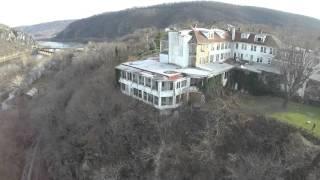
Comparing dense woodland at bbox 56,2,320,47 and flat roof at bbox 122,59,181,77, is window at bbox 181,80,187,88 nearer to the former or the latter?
flat roof at bbox 122,59,181,77

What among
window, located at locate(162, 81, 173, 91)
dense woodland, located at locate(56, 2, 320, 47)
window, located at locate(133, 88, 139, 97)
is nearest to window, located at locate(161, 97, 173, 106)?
window, located at locate(162, 81, 173, 91)

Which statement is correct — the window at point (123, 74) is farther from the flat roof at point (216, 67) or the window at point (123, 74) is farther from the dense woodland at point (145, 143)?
the flat roof at point (216, 67)

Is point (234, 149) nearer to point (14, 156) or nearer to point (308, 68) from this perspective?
point (308, 68)

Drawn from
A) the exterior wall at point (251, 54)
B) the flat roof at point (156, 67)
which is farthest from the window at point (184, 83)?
the exterior wall at point (251, 54)

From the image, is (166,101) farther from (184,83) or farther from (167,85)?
(184,83)

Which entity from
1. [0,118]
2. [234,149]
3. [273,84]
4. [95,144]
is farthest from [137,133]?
[0,118]

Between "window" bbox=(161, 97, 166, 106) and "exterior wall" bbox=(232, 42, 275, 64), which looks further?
"exterior wall" bbox=(232, 42, 275, 64)

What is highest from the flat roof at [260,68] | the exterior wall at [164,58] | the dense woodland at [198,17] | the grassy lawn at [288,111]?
the dense woodland at [198,17]
